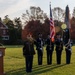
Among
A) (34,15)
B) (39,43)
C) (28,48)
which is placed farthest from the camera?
(34,15)

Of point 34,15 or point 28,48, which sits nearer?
point 28,48

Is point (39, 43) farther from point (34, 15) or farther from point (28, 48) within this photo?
point (34, 15)

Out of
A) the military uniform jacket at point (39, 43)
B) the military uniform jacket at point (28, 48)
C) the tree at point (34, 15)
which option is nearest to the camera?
the military uniform jacket at point (28, 48)

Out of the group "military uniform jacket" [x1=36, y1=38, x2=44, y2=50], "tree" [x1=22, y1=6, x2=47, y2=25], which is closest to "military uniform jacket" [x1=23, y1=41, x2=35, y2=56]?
"military uniform jacket" [x1=36, y1=38, x2=44, y2=50]

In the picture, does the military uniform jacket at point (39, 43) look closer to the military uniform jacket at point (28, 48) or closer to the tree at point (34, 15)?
the military uniform jacket at point (28, 48)

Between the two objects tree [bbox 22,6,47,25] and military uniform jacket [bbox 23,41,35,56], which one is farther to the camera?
tree [bbox 22,6,47,25]

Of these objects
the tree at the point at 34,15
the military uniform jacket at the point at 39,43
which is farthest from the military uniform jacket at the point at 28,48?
the tree at the point at 34,15

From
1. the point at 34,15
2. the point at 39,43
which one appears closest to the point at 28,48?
the point at 39,43

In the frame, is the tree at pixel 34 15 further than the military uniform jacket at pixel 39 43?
Yes

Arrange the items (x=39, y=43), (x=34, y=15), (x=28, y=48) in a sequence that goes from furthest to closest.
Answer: (x=34, y=15) → (x=39, y=43) → (x=28, y=48)

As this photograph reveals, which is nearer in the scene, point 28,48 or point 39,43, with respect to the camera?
point 28,48

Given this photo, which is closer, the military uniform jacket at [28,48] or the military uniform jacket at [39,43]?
the military uniform jacket at [28,48]

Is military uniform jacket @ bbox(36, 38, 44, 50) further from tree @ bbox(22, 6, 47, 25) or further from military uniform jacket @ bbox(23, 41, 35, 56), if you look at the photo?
tree @ bbox(22, 6, 47, 25)

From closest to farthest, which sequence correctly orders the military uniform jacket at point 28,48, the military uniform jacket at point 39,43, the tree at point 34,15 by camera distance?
the military uniform jacket at point 28,48
the military uniform jacket at point 39,43
the tree at point 34,15
